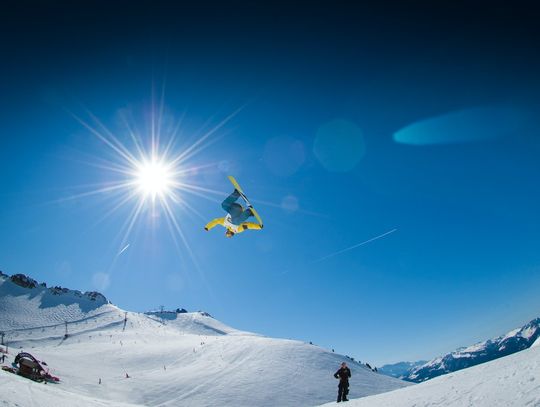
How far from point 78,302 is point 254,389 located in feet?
302

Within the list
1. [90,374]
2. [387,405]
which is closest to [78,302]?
[90,374]

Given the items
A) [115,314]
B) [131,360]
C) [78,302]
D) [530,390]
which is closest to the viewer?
[530,390]

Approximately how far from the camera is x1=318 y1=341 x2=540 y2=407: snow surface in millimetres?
7117

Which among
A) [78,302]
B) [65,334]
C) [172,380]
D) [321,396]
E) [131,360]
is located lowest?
[321,396]

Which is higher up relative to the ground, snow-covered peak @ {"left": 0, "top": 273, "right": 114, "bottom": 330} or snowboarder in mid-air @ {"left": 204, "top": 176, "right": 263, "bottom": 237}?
snow-covered peak @ {"left": 0, "top": 273, "right": 114, "bottom": 330}

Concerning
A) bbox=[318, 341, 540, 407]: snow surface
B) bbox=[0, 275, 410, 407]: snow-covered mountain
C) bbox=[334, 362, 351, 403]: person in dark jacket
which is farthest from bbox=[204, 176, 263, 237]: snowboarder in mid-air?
bbox=[0, 275, 410, 407]: snow-covered mountain

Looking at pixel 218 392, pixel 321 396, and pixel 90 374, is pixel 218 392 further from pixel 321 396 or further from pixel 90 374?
pixel 90 374

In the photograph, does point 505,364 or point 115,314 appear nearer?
point 505,364

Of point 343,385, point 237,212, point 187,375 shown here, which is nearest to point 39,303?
point 187,375

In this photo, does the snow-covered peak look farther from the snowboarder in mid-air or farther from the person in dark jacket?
the person in dark jacket

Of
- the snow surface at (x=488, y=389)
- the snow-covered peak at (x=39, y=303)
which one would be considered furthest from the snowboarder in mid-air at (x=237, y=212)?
the snow-covered peak at (x=39, y=303)

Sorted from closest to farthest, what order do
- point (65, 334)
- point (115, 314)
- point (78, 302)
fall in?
point (65, 334) → point (115, 314) → point (78, 302)

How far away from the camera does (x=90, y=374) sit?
3045cm

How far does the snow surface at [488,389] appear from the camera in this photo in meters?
7.12
